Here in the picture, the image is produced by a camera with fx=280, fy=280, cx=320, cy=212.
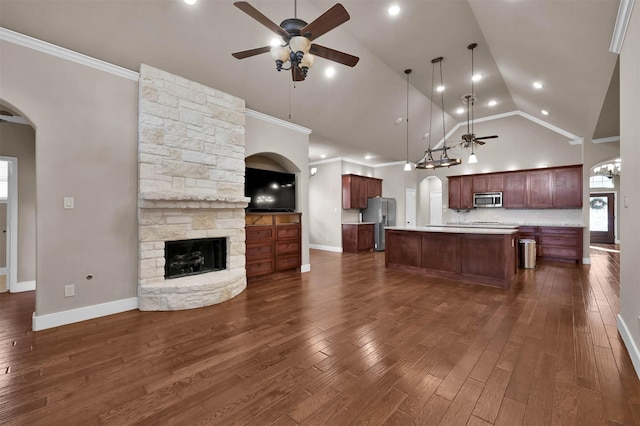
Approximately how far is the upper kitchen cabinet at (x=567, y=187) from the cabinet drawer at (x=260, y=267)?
23.8ft

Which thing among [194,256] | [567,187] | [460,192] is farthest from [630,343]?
[460,192]

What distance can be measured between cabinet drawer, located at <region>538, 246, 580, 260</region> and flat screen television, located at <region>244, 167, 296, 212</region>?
21.0ft

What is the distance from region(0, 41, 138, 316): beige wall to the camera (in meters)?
2.94

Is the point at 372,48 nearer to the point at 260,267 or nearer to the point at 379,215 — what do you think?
the point at 260,267

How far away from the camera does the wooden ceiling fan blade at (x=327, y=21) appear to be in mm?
2052

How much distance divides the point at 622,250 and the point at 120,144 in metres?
5.67

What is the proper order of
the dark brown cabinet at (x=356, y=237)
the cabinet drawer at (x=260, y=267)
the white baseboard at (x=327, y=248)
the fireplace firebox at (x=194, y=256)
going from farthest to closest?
the white baseboard at (x=327, y=248)
the dark brown cabinet at (x=356, y=237)
the cabinet drawer at (x=260, y=267)
the fireplace firebox at (x=194, y=256)

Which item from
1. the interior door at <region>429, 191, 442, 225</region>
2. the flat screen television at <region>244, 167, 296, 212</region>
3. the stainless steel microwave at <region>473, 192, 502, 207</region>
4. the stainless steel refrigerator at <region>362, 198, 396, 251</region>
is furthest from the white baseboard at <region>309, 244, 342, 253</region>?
the interior door at <region>429, 191, 442, 225</region>

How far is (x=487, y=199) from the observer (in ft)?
26.2

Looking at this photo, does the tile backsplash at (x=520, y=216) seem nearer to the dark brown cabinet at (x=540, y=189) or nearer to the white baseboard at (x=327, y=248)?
the dark brown cabinet at (x=540, y=189)

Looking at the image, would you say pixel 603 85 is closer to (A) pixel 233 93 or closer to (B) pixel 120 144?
(A) pixel 233 93

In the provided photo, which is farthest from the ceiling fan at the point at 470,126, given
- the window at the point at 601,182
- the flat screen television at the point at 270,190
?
the window at the point at 601,182

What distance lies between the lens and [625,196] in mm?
2617

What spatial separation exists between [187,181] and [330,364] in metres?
3.02
